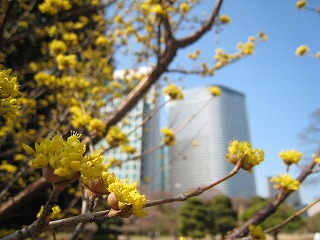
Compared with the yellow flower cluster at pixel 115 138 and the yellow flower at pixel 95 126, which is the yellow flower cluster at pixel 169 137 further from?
the yellow flower at pixel 95 126

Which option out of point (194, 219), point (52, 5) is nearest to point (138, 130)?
point (52, 5)

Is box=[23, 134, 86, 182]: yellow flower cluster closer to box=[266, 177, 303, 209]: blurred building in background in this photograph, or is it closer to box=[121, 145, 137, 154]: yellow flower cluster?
box=[266, 177, 303, 209]: blurred building in background

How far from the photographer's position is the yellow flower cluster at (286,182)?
2052mm

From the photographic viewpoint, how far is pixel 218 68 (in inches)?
155

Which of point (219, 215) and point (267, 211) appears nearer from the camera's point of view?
point (267, 211)

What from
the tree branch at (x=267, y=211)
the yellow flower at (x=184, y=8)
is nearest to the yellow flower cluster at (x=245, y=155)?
the tree branch at (x=267, y=211)

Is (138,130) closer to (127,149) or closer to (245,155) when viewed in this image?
(127,149)

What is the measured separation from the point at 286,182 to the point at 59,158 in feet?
5.91

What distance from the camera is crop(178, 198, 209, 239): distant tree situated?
3072cm

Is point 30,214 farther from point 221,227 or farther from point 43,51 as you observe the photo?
point 221,227

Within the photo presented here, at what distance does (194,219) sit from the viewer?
31.1m

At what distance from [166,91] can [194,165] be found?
100539mm

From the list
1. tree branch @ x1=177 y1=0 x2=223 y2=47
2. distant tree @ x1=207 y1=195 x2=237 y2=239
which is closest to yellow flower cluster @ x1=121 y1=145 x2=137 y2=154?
tree branch @ x1=177 y1=0 x2=223 y2=47

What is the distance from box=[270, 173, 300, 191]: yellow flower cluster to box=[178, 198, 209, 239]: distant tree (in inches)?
1173
